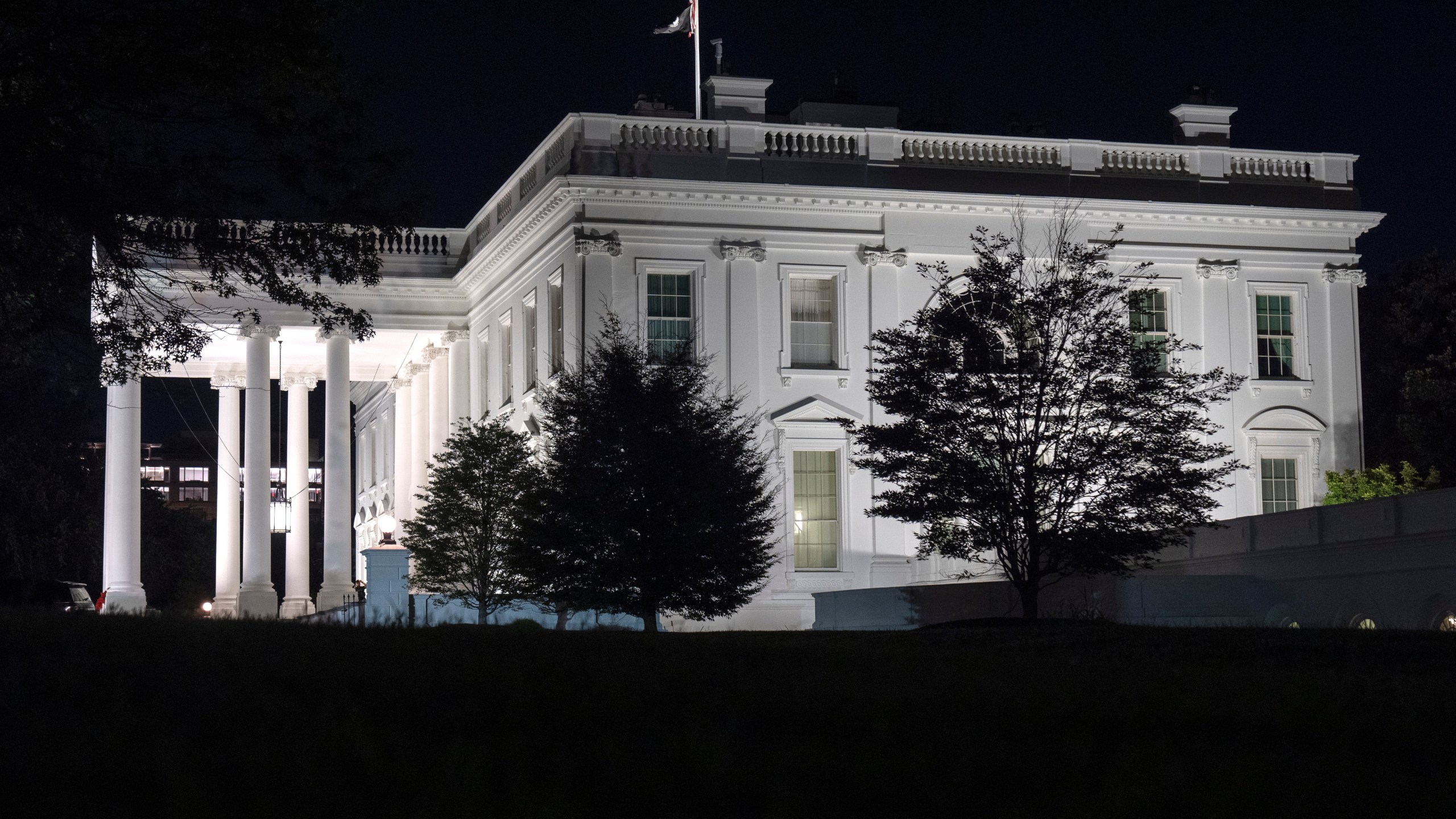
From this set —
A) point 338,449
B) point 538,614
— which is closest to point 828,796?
point 538,614

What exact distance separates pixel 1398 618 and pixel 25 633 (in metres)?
24.7

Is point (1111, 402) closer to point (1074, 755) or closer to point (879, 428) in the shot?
point (879, 428)

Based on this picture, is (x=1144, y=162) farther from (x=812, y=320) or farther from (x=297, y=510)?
(x=297, y=510)

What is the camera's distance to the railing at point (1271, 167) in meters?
48.0

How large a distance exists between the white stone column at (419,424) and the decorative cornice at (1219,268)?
26256 millimetres

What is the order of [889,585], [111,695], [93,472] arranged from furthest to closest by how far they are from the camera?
[93,472] → [889,585] → [111,695]

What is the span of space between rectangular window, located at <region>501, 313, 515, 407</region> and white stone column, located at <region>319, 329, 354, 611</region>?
532cm

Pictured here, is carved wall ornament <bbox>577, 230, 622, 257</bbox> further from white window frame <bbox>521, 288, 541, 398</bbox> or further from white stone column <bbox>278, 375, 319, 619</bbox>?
white stone column <bbox>278, 375, 319, 619</bbox>

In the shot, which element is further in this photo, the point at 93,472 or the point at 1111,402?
the point at 93,472

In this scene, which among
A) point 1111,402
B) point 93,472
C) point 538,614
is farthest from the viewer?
point 93,472

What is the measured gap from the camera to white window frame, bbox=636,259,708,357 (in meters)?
43.2

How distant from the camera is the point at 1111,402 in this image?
2909cm

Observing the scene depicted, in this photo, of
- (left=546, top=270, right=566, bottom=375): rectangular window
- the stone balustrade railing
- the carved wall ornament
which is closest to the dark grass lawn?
the carved wall ornament

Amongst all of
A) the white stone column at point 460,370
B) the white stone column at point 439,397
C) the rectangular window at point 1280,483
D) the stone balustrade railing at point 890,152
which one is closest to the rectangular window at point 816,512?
the stone balustrade railing at point 890,152
